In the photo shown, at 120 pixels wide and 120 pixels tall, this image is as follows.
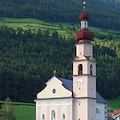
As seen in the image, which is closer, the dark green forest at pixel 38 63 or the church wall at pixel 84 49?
the church wall at pixel 84 49

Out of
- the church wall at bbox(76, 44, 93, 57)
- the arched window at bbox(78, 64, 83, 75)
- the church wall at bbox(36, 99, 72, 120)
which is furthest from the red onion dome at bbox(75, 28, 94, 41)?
the church wall at bbox(36, 99, 72, 120)

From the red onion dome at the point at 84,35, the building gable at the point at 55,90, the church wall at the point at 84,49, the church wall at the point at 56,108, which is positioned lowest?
the church wall at the point at 56,108

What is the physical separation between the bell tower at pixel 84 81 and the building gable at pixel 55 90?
1761 millimetres

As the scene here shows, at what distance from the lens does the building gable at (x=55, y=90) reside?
60375 mm

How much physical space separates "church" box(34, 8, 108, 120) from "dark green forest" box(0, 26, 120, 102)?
49.4 meters

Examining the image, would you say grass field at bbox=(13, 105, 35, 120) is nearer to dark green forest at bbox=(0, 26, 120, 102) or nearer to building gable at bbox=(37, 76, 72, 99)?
building gable at bbox=(37, 76, 72, 99)

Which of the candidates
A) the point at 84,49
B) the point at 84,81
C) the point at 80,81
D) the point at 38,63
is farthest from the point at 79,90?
the point at 38,63

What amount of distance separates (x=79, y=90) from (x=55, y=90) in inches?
178

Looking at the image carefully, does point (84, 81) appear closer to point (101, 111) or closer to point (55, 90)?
point (55, 90)

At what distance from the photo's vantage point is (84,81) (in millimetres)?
58031

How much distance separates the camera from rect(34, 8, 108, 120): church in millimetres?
58031

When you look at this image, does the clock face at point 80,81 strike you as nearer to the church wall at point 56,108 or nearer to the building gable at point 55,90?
the building gable at point 55,90

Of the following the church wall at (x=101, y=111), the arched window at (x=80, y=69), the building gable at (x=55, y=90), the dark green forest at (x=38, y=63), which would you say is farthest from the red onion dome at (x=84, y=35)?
the dark green forest at (x=38, y=63)

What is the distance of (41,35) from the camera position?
199m
